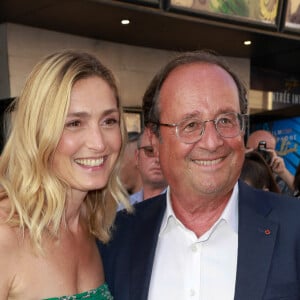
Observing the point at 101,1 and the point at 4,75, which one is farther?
the point at 4,75

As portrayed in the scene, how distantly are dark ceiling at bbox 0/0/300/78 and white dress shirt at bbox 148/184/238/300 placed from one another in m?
3.33

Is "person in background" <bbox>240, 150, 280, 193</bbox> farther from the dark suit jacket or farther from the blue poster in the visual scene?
the blue poster

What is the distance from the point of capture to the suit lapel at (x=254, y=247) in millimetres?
2023

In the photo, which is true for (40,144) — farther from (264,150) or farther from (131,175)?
(131,175)

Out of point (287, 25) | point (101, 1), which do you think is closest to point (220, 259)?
point (101, 1)

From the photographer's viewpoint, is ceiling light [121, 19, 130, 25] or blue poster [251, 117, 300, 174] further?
blue poster [251, 117, 300, 174]

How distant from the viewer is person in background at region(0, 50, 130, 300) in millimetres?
2162

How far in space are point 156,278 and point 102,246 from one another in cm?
47

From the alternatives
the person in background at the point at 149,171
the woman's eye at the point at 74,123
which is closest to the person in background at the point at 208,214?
the woman's eye at the point at 74,123

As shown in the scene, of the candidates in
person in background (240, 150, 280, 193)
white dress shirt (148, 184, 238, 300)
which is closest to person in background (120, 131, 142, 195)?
person in background (240, 150, 280, 193)

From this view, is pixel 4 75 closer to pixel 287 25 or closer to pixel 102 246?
pixel 287 25

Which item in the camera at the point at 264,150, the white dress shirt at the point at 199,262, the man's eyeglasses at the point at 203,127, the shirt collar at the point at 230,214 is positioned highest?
the man's eyeglasses at the point at 203,127

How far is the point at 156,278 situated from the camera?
7.38 ft

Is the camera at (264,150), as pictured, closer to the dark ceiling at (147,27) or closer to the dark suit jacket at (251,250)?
the dark ceiling at (147,27)
